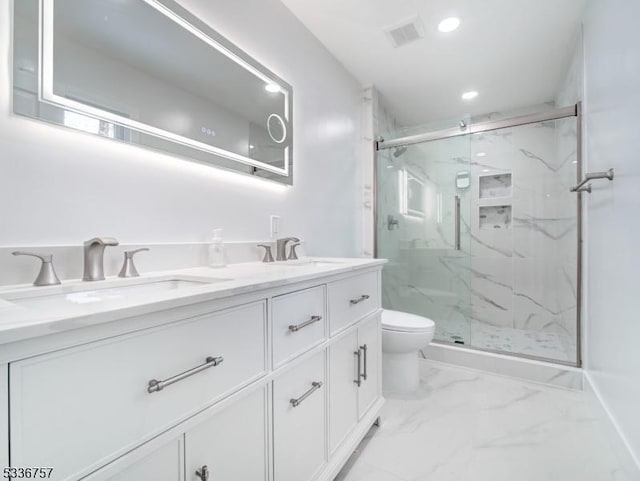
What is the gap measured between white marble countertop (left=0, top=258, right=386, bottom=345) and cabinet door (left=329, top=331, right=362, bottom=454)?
34cm

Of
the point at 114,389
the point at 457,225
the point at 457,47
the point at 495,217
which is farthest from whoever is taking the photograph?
the point at 495,217

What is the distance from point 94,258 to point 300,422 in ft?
2.54

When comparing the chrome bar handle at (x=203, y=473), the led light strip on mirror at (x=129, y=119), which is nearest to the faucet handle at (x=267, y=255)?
the led light strip on mirror at (x=129, y=119)

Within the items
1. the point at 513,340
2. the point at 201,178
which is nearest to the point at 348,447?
the point at 201,178

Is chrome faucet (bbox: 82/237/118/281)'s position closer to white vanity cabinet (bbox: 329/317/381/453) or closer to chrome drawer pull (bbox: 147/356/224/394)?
chrome drawer pull (bbox: 147/356/224/394)

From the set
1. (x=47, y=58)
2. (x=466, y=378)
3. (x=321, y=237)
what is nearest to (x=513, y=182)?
(x=466, y=378)

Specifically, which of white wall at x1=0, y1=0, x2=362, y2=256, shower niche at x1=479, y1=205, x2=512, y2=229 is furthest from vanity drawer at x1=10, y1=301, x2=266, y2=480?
shower niche at x1=479, y1=205, x2=512, y2=229

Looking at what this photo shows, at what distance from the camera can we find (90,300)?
62 cm

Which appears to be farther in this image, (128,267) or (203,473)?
(128,267)

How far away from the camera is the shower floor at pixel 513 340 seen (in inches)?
86.1

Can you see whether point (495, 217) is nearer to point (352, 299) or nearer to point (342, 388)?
point (352, 299)

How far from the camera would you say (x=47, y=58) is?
80 centimetres

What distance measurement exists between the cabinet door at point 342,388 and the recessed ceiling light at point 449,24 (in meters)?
1.86

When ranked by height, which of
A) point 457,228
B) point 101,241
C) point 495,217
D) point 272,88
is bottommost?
point 101,241
